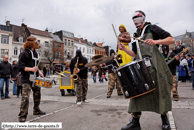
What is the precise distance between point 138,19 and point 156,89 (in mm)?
1302

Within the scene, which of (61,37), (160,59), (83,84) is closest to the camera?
(160,59)

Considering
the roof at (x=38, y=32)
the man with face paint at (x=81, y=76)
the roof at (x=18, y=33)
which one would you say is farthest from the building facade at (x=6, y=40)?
the man with face paint at (x=81, y=76)

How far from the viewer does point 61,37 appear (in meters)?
50.5

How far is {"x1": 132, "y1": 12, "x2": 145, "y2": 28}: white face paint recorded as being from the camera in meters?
2.78

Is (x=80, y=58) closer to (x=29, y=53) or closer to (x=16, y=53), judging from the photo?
(x=29, y=53)

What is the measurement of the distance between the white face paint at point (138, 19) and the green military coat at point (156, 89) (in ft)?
1.00

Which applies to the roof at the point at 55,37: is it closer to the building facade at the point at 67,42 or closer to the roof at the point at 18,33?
the building facade at the point at 67,42

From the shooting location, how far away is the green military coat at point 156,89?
97.5 inches

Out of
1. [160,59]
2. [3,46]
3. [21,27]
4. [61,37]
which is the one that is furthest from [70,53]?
[160,59]

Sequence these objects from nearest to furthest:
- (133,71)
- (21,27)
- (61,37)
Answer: (133,71) < (21,27) < (61,37)

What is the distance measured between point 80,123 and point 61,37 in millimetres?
49683

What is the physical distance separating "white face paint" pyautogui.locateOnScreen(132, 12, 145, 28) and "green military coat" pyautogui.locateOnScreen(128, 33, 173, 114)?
305mm

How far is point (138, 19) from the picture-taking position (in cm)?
280

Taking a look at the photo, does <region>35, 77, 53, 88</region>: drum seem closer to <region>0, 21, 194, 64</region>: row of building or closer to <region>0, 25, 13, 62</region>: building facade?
<region>0, 21, 194, 64</region>: row of building
